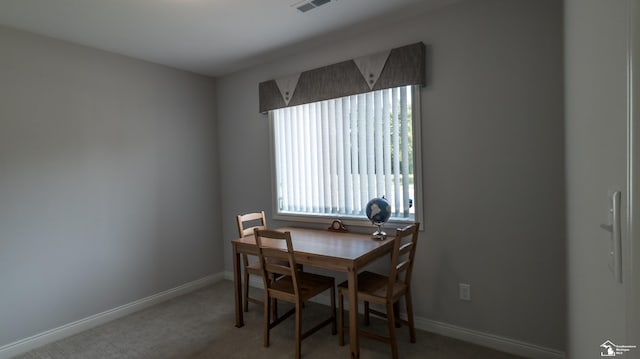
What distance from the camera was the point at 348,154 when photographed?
9.93ft

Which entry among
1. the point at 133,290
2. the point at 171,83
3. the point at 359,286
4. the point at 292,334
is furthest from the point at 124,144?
the point at 359,286

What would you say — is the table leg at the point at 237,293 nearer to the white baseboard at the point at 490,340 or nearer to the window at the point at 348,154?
the window at the point at 348,154

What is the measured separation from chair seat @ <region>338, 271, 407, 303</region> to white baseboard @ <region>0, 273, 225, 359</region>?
2183mm

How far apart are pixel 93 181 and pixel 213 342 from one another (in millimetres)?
1863

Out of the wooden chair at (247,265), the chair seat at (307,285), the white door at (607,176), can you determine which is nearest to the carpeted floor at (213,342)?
the wooden chair at (247,265)

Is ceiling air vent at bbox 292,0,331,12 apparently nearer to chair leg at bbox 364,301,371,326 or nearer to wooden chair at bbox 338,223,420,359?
wooden chair at bbox 338,223,420,359

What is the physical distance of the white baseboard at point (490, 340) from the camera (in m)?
2.17

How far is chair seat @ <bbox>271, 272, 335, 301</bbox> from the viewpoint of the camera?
7.91 ft

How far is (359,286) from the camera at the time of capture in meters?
2.38

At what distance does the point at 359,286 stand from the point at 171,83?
119 inches

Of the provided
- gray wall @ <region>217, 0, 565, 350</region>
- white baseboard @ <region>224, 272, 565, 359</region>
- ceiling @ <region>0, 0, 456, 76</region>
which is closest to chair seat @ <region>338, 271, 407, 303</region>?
gray wall @ <region>217, 0, 565, 350</region>

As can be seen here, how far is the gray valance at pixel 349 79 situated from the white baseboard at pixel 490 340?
1.95m

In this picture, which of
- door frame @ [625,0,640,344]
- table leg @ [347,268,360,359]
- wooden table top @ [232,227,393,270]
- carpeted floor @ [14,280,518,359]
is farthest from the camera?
carpeted floor @ [14,280,518,359]

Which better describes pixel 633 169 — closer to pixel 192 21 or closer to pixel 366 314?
pixel 366 314
